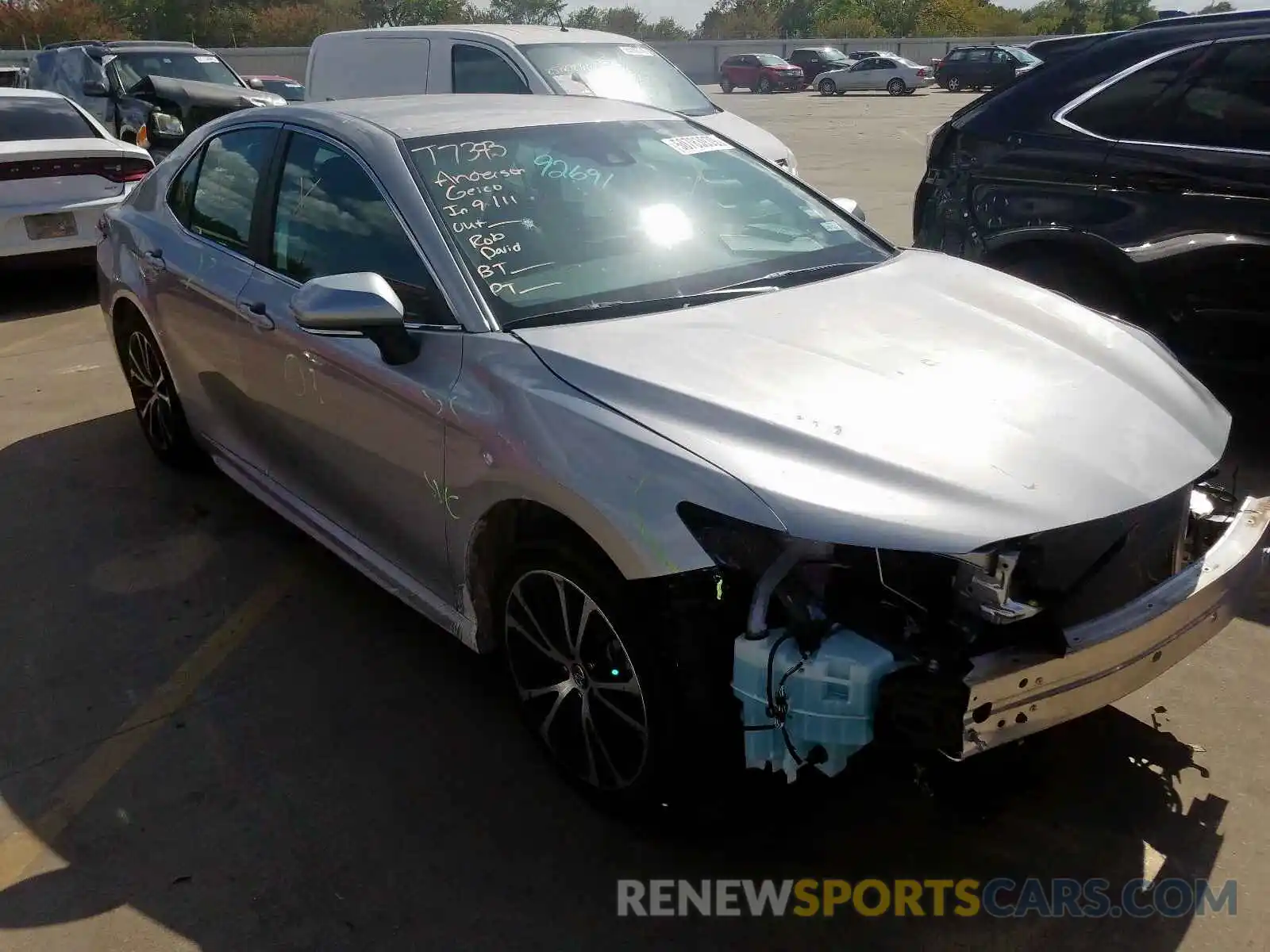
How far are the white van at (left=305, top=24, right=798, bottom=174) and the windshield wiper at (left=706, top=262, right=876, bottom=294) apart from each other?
517 centimetres

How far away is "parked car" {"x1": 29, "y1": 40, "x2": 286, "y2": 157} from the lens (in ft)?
39.9

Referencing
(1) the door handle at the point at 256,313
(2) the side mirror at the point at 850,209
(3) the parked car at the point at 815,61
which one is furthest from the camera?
(3) the parked car at the point at 815,61

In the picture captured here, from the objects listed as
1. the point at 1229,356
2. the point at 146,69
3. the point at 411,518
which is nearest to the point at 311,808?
the point at 411,518

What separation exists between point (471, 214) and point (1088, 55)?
3.49 metres

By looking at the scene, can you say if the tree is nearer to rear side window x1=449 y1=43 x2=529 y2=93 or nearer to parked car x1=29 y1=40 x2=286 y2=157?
parked car x1=29 y1=40 x2=286 y2=157

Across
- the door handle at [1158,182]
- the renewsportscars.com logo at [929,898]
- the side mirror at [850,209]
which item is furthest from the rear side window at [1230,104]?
the renewsportscars.com logo at [929,898]

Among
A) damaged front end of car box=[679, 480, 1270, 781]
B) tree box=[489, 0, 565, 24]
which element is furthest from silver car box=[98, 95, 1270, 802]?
tree box=[489, 0, 565, 24]

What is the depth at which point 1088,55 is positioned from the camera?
5.13m

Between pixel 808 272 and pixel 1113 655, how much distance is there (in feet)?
5.19

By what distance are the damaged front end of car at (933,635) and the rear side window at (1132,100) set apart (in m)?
3.10

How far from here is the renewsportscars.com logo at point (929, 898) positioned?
2533 mm

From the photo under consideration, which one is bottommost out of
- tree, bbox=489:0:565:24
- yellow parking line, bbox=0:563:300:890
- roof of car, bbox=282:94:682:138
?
yellow parking line, bbox=0:563:300:890

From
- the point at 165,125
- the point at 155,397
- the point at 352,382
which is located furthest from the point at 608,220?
the point at 165,125

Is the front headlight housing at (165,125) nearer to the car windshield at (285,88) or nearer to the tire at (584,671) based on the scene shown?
the tire at (584,671)
